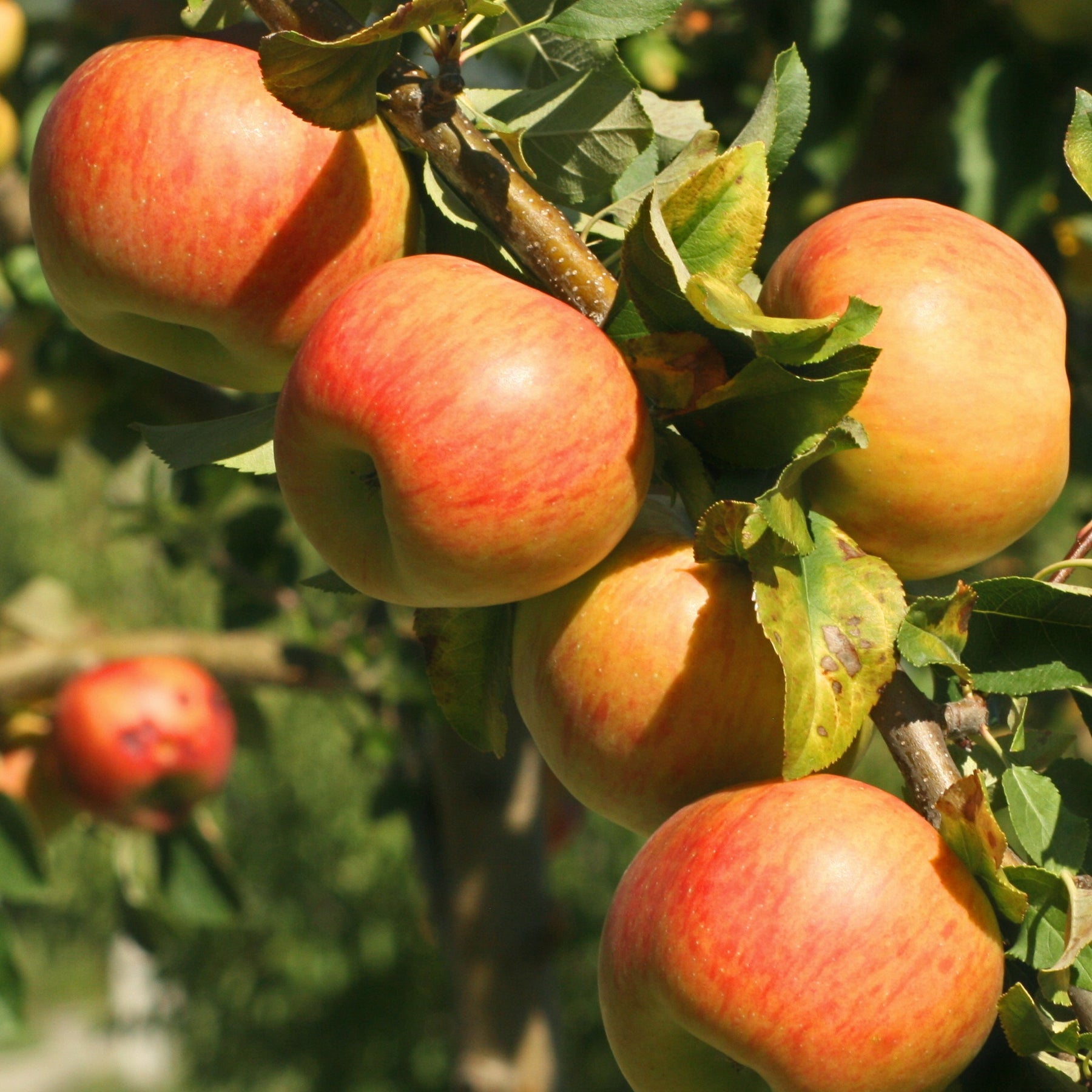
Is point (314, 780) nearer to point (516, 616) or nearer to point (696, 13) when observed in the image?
point (696, 13)

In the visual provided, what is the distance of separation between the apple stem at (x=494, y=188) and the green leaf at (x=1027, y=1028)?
0.35 m

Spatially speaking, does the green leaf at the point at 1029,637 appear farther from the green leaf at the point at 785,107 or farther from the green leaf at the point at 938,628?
the green leaf at the point at 785,107

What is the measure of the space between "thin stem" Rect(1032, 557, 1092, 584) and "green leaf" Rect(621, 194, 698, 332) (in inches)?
8.0

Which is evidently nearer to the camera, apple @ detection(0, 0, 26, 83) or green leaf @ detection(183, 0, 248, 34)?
green leaf @ detection(183, 0, 248, 34)

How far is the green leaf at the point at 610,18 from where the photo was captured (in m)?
0.61

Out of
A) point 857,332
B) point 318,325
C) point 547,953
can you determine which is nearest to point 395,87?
point 318,325

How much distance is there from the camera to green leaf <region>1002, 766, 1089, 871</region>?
52 cm

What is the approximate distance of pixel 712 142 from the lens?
0.63 meters

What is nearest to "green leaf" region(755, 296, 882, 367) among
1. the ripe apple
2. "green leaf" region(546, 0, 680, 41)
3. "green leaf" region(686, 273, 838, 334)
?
"green leaf" region(686, 273, 838, 334)

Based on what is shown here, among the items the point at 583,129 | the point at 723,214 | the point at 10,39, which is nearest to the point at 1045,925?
the point at 723,214

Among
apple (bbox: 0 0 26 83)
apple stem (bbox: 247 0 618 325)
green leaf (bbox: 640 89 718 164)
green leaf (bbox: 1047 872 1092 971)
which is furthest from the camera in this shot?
apple (bbox: 0 0 26 83)

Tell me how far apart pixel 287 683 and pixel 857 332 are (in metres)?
1.22

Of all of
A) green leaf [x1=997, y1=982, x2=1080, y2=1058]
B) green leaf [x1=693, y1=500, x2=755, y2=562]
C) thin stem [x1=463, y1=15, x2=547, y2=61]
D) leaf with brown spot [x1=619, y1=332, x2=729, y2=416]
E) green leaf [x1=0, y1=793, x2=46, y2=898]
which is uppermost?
thin stem [x1=463, y1=15, x2=547, y2=61]

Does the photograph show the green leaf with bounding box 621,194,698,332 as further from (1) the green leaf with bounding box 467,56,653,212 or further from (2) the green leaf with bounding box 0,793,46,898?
(2) the green leaf with bounding box 0,793,46,898
